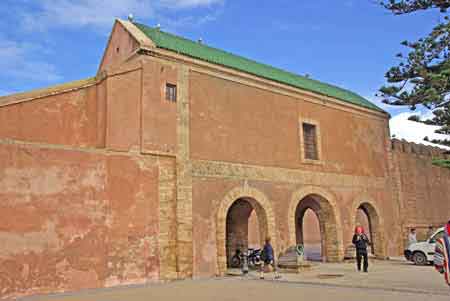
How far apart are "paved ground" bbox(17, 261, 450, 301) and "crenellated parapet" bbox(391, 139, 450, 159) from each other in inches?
389

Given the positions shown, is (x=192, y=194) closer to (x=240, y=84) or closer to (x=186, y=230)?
(x=186, y=230)

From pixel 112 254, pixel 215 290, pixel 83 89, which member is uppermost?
pixel 83 89

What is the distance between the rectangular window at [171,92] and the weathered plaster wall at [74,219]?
6.99ft

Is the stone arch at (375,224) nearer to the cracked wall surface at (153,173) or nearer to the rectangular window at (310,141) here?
the cracked wall surface at (153,173)

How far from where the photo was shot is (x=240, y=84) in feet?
50.3

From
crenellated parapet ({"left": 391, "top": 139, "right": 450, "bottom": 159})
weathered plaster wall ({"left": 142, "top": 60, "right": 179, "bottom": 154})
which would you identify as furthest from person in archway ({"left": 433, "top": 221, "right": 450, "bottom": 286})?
crenellated parapet ({"left": 391, "top": 139, "right": 450, "bottom": 159})

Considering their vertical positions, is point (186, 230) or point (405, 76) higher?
point (405, 76)

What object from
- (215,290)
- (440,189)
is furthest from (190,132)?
(440,189)

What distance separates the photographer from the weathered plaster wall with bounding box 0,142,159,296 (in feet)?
31.8

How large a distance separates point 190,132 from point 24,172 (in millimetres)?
5167

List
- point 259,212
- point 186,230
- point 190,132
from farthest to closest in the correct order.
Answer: point 259,212 → point 190,132 → point 186,230

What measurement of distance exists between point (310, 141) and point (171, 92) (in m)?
7.03

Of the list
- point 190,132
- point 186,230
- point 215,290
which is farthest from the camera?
point 190,132

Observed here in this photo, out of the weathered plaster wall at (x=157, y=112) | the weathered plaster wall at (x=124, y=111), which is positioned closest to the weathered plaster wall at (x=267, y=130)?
the weathered plaster wall at (x=157, y=112)
